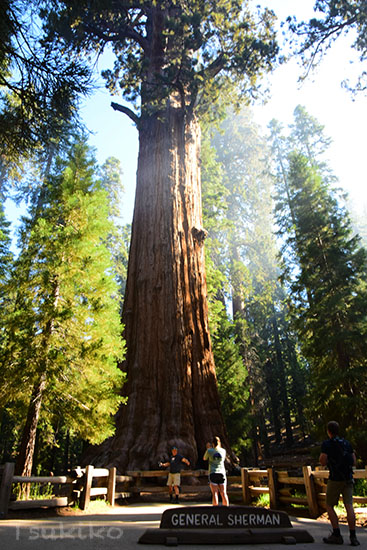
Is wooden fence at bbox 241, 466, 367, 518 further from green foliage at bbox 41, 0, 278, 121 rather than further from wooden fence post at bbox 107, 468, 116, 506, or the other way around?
green foliage at bbox 41, 0, 278, 121

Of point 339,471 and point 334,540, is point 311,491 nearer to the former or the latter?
point 339,471

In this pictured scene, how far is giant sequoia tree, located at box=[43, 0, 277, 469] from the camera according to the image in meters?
9.70

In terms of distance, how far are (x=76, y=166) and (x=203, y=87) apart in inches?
267

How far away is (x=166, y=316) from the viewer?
10.9 metres

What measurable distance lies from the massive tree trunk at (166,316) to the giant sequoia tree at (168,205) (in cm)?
3

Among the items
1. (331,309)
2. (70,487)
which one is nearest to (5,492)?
(70,487)

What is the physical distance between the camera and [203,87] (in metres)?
13.7

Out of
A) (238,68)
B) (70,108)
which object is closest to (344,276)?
(238,68)

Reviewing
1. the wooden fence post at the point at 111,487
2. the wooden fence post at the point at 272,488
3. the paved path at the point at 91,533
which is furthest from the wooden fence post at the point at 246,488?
the wooden fence post at the point at 111,487

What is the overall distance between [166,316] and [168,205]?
12.9ft

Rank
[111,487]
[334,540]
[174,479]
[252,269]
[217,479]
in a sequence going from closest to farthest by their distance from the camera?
1. [334,540]
2. [217,479]
3. [111,487]
4. [174,479]
5. [252,269]

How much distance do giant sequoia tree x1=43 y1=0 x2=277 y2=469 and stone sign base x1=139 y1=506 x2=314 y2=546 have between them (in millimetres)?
5429

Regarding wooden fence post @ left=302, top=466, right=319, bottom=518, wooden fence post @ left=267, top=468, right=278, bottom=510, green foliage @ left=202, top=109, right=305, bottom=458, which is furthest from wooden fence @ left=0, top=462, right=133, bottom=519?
green foliage @ left=202, top=109, right=305, bottom=458

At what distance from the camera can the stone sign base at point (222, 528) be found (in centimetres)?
360
